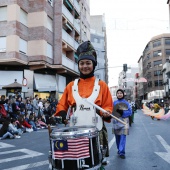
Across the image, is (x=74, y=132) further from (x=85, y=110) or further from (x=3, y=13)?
(x=3, y=13)

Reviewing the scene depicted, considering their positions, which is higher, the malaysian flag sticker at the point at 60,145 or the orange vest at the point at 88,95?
the orange vest at the point at 88,95

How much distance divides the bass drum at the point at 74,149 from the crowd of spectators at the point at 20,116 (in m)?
8.06

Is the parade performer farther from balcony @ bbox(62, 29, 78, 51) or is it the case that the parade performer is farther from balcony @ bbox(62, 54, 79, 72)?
balcony @ bbox(62, 29, 78, 51)

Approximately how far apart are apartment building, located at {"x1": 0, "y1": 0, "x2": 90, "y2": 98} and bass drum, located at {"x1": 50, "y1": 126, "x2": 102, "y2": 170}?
2040 cm

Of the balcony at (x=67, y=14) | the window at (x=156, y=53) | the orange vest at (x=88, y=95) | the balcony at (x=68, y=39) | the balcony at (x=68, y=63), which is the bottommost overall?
the orange vest at (x=88, y=95)

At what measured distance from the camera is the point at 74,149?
9.41ft

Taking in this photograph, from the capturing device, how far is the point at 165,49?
287 ft

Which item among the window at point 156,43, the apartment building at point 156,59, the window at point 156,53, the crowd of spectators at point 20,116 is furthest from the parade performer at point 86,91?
the window at point 156,43

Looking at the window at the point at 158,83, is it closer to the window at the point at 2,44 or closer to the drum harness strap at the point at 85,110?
the window at the point at 2,44

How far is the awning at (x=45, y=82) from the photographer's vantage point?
25603 mm

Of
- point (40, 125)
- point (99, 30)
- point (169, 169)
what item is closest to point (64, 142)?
point (169, 169)

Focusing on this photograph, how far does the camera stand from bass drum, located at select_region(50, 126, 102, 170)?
287cm

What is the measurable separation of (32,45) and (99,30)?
2300 inches

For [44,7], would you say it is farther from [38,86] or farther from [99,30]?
[99,30]
